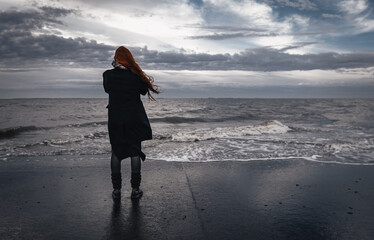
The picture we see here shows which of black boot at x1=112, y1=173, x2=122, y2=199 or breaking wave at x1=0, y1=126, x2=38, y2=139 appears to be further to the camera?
breaking wave at x1=0, y1=126, x2=38, y2=139

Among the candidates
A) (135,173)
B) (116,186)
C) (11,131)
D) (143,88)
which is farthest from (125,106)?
(11,131)

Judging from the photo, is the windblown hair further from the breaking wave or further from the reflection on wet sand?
the breaking wave

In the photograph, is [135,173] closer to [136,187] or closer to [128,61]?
[136,187]

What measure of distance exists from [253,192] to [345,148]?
16.3ft

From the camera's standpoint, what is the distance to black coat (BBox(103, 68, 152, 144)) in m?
3.51

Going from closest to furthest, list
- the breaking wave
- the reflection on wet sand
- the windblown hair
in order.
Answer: the reflection on wet sand < the windblown hair < the breaking wave

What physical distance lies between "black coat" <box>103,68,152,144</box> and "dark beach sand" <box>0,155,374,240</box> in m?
0.87

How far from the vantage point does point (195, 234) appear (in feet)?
8.55

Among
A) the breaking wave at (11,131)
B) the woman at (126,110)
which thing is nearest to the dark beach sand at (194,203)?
the woman at (126,110)

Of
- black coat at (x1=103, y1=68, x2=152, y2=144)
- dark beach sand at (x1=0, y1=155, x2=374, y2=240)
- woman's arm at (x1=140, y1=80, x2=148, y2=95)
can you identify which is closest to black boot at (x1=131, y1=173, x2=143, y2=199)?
dark beach sand at (x1=0, y1=155, x2=374, y2=240)

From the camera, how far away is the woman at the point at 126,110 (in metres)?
3.52

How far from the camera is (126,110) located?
3.58 m

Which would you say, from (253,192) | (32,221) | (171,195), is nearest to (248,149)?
(253,192)

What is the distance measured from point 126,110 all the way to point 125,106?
55mm
